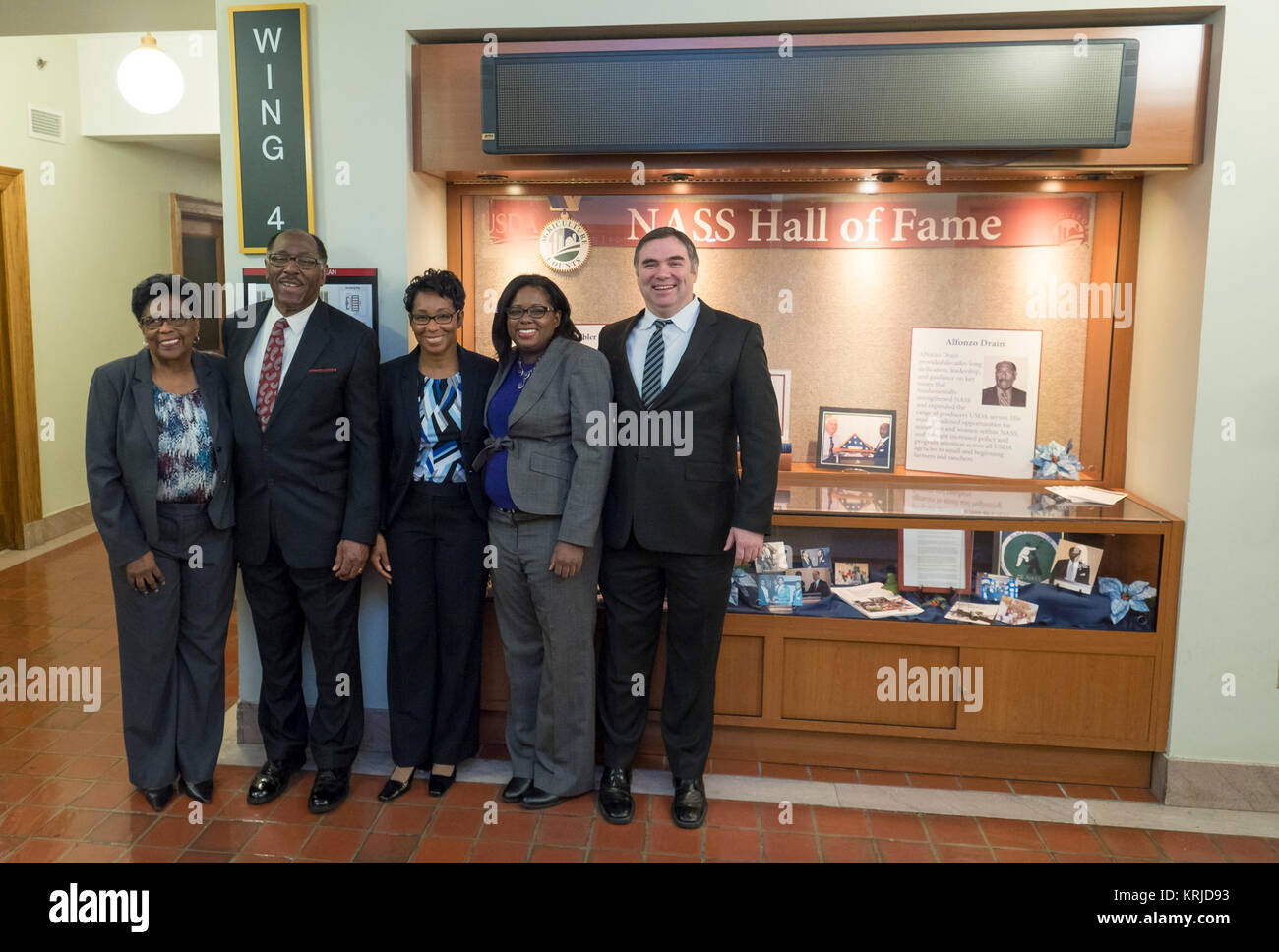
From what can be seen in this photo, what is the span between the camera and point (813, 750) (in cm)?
357

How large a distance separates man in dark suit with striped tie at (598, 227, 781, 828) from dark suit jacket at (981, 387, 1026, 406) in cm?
125

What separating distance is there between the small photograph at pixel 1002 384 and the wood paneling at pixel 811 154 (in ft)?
2.73

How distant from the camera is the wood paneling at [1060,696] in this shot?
11.0 feet

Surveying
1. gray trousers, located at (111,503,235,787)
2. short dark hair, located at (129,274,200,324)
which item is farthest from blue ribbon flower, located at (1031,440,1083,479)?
short dark hair, located at (129,274,200,324)

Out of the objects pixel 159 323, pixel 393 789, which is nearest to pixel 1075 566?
pixel 393 789

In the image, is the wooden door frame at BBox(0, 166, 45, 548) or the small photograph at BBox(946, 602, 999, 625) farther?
the wooden door frame at BBox(0, 166, 45, 548)

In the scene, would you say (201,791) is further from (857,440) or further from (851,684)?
(857,440)

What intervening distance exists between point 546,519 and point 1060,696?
1.96m

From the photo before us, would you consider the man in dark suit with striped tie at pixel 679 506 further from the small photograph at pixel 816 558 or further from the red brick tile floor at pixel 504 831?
the small photograph at pixel 816 558

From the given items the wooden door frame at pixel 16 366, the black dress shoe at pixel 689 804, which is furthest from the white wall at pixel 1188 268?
the wooden door frame at pixel 16 366

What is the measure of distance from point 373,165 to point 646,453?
151cm

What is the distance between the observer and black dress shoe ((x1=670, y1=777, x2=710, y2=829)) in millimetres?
3129

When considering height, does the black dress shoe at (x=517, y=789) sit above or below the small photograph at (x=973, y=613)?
below

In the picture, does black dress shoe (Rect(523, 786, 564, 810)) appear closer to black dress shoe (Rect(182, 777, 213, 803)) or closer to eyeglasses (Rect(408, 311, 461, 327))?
black dress shoe (Rect(182, 777, 213, 803))
